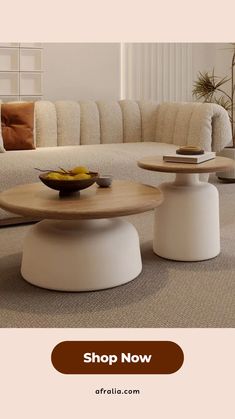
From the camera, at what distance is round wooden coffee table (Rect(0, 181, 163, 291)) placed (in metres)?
2.42

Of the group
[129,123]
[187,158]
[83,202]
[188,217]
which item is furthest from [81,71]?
[83,202]

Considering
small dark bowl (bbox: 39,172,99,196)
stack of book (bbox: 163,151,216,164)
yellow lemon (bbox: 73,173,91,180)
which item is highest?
stack of book (bbox: 163,151,216,164)

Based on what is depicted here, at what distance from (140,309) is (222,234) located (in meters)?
1.33

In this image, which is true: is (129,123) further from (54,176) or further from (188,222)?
(54,176)

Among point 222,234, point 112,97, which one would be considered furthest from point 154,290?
point 112,97

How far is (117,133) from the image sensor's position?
5.02 meters

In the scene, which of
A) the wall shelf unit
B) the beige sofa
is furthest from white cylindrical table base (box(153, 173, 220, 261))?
the wall shelf unit

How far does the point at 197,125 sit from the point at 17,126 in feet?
4.63

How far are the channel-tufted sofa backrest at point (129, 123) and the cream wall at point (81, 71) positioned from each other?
1.33 ft

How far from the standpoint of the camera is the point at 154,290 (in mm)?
2555

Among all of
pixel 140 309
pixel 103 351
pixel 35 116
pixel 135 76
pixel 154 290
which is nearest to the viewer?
pixel 103 351

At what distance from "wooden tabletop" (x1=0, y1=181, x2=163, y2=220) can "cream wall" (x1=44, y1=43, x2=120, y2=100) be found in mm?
2501

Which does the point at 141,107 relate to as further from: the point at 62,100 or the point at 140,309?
the point at 140,309

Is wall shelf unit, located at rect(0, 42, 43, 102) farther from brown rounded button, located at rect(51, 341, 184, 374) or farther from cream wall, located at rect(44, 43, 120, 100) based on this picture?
brown rounded button, located at rect(51, 341, 184, 374)
